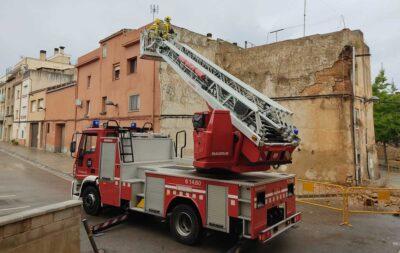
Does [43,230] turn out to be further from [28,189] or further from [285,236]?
[28,189]

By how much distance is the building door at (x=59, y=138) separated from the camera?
1196 inches

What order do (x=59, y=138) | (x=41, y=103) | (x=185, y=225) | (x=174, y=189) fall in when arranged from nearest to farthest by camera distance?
(x=185, y=225)
(x=174, y=189)
(x=59, y=138)
(x=41, y=103)

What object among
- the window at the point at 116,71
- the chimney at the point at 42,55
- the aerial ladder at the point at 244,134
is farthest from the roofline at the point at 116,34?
the chimney at the point at 42,55

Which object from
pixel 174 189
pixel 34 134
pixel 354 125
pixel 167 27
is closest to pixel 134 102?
pixel 167 27

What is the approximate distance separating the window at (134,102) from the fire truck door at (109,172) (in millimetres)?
11688

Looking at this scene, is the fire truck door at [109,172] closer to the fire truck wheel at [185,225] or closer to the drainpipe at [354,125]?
the fire truck wheel at [185,225]

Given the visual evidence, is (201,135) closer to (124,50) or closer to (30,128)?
(124,50)

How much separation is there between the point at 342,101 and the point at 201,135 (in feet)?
35.1

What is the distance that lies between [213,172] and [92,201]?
403 centimetres

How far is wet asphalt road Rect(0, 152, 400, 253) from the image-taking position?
6.98m

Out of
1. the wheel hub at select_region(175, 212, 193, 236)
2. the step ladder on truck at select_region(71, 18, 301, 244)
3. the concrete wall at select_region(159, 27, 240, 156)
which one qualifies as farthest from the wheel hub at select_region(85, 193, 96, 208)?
the concrete wall at select_region(159, 27, 240, 156)

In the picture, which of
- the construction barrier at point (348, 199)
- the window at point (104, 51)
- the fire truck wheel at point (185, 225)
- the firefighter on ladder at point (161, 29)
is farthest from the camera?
the window at point (104, 51)

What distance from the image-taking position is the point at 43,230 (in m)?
4.98

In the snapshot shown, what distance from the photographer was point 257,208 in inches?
245
